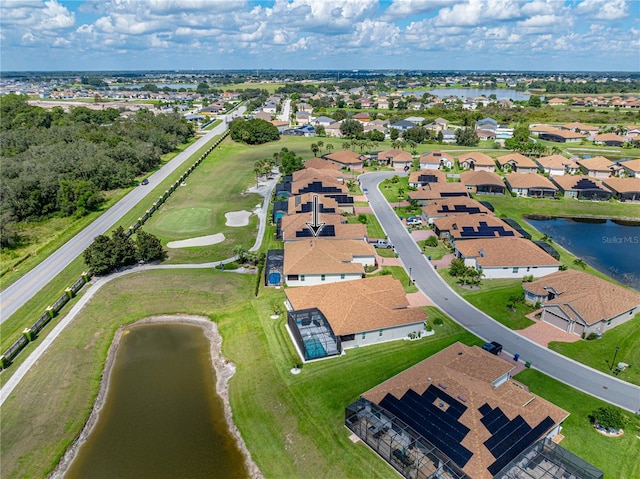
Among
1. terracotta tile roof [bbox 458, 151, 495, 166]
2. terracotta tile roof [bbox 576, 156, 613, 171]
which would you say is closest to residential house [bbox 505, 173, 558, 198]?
terracotta tile roof [bbox 458, 151, 495, 166]

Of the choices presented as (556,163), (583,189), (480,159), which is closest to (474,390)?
(583,189)

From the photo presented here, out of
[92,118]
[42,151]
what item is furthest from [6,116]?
[42,151]

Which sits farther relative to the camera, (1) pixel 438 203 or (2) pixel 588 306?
(1) pixel 438 203

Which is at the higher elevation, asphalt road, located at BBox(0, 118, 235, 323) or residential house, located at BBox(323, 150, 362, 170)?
residential house, located at BBox(323, 150, 362, 170)

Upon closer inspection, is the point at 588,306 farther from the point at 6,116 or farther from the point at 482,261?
the point at 6,116

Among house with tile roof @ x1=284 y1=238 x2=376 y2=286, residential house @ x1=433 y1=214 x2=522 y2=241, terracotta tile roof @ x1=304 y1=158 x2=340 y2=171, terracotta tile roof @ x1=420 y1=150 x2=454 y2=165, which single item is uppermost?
terracotta tile roof @ x1=420 y1=150 x2=454 y2=165

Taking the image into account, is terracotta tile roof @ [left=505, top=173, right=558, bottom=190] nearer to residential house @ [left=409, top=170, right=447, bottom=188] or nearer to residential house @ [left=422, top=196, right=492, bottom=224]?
residential house @ [left=409, top=170, right=447, bottom=188]
